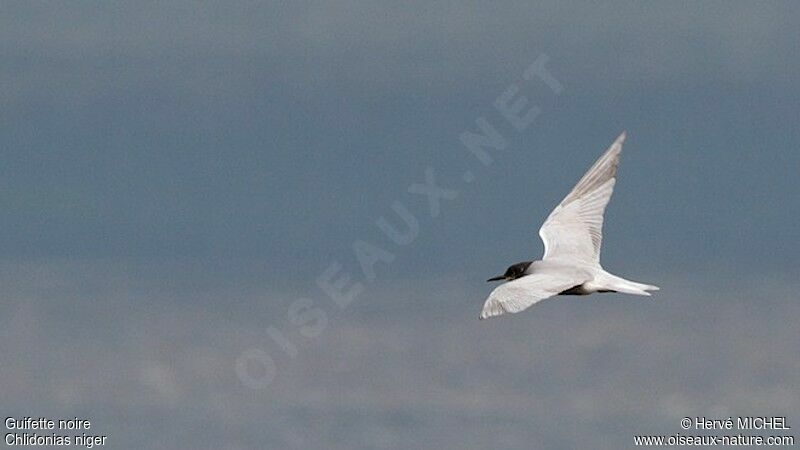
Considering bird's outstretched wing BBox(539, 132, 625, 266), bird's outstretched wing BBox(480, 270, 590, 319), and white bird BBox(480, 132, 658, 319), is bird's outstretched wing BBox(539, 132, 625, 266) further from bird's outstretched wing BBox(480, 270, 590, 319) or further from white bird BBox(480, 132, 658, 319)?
bird's outstretched wing BBox(480, 270, 590, 319)

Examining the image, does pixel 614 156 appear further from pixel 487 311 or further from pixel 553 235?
pixel 487 311

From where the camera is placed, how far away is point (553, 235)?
57719mm

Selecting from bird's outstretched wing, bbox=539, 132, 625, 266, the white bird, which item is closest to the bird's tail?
the white bird

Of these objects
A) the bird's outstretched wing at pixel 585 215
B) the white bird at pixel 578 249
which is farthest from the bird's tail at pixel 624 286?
the bird's outstretched wing at pixel 585 215

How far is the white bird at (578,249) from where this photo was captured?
5112cm

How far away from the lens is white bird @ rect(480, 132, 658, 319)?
51.1 meters

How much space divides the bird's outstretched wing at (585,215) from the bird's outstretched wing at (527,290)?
12.2 feet

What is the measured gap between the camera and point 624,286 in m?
52.9

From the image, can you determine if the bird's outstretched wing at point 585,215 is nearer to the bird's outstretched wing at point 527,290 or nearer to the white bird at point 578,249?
the white bird at point 578,249

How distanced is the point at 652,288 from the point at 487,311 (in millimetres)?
8967

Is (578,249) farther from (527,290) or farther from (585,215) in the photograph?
(527,290)

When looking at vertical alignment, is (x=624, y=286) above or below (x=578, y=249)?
below

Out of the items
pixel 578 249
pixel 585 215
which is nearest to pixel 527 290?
pixel 578 249

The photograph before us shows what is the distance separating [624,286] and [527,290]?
21.0 feet
